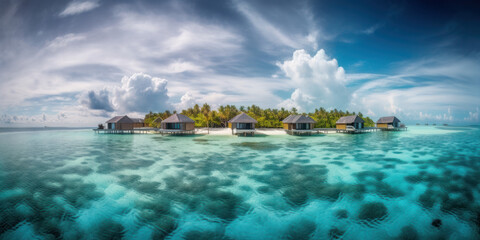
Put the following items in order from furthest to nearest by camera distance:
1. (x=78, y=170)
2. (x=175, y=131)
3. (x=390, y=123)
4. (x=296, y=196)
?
(x=390, y=123), (x=175, y=131), (x=78, y=170), (x=296, y=196)

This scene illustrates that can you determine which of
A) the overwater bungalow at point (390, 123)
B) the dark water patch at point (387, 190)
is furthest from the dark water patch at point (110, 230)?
the overwater bungalow at point (390, 123)

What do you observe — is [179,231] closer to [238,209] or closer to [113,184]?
[238,209]

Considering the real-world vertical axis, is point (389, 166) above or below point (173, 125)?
below

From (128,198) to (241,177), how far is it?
5.23 meters

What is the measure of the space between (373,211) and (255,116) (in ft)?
136

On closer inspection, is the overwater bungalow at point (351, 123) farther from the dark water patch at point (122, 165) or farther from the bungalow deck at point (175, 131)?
the dark water patch at point (122, 165)

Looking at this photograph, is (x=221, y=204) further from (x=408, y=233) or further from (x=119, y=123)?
(x=119, y=123)

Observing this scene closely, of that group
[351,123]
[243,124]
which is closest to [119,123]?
[243,124]

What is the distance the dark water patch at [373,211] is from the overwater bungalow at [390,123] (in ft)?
154

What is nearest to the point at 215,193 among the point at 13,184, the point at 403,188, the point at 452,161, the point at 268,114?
the point at 403,188

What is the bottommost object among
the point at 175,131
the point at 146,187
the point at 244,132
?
the point at 146,187

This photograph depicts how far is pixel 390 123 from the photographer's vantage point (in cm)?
4491

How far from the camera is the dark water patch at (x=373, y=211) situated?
6312 millimetres

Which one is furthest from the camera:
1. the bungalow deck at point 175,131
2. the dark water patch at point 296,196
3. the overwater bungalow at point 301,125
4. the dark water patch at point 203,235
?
the bungalow deck at point 175,131
